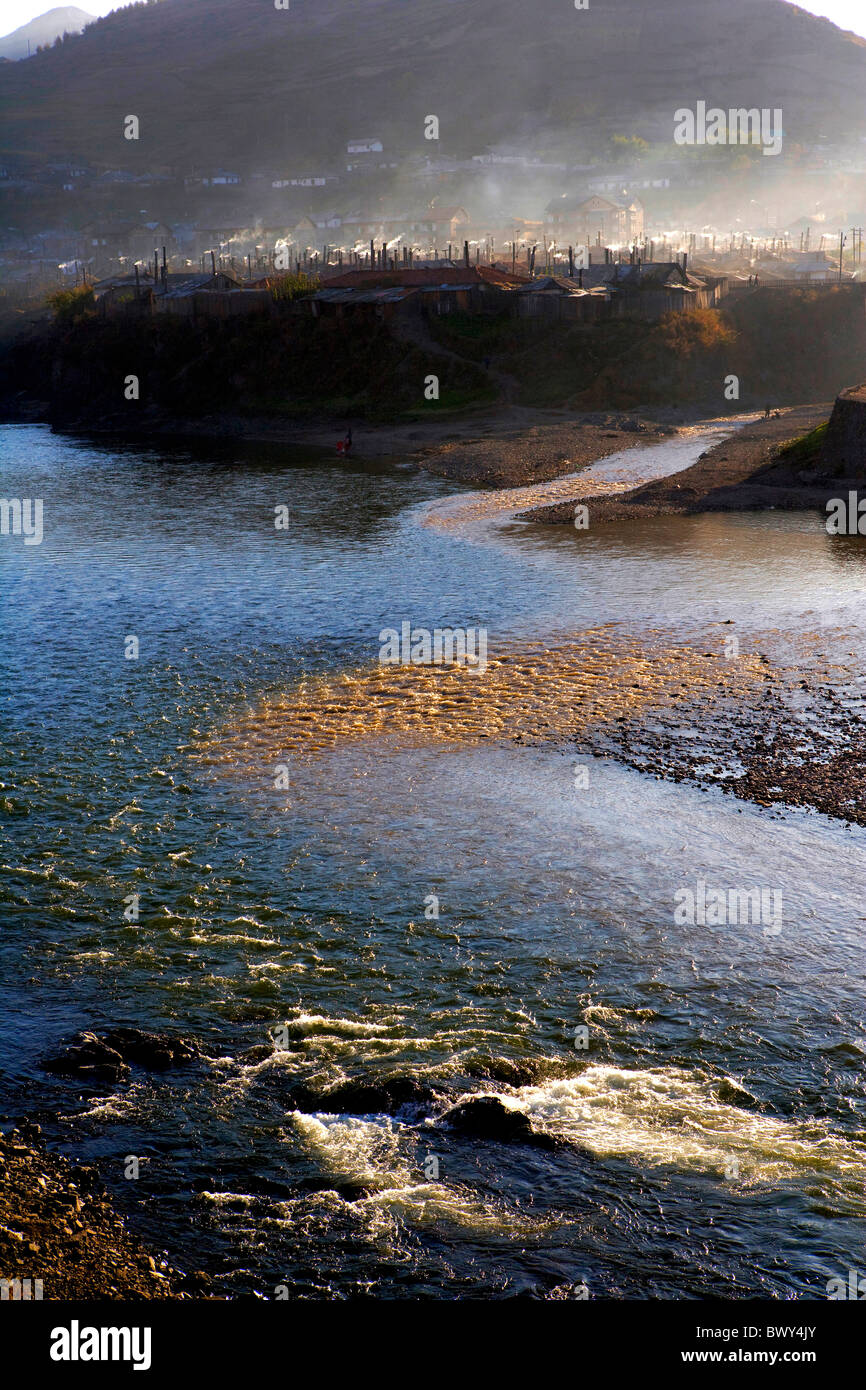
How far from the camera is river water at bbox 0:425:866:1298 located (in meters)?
12.9

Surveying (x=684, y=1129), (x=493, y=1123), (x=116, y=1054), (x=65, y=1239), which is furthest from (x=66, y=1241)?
(x=684, y=1129)

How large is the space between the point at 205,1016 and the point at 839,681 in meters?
18.0

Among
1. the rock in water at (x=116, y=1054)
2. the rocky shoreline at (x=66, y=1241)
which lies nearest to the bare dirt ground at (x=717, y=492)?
the rock in water at (x=116, y=1054)

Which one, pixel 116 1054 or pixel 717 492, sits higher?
pixel 717 492

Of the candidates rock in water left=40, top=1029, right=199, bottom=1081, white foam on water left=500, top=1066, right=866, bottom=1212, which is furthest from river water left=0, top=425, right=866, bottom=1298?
rock in water left=40, top=1029, right=199, bottom=1081

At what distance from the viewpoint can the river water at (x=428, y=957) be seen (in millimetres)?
12875

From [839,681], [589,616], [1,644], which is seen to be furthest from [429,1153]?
[1,644]

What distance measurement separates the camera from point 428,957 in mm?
18094

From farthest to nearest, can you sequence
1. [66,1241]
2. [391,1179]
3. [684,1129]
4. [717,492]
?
[717,492], [684,1129], [391,1179], [66,1241]

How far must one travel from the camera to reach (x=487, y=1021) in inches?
648

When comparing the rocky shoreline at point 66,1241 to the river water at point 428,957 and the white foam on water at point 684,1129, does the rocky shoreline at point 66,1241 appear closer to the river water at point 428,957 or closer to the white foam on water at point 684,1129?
the river water at point 428,957

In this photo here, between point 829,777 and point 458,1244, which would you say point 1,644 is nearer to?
point 829,777

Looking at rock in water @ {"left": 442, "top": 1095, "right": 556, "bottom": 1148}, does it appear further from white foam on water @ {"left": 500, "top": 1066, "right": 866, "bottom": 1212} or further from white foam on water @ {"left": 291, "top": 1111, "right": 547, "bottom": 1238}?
white foam on water @ {"left": 291, "top": 1111, "right": 547, "bottom": 1238}

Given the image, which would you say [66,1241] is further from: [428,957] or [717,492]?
[717,492]
